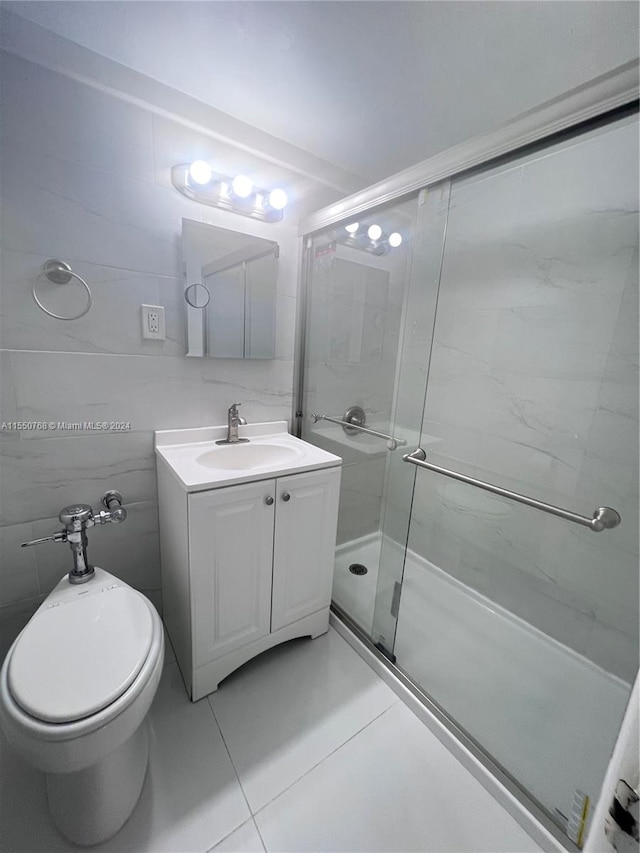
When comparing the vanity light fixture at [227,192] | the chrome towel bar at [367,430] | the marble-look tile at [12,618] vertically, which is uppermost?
the vanity light fixture at [227,192]

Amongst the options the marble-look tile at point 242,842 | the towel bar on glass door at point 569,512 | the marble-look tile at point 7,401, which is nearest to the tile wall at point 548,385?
the towel bar on glass door at point 569,512

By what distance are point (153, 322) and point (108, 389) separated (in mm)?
299

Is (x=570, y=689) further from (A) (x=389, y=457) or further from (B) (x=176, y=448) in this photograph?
(B) (x=176, y=448)

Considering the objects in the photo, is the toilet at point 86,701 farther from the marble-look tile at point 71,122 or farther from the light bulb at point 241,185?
the light bulb at point 241,185

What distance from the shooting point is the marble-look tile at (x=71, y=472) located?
1157 mm

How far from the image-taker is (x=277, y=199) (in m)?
1.42

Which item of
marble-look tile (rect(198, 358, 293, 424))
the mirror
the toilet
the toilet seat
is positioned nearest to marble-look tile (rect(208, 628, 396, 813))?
the toilet

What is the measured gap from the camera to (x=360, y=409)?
1.70m

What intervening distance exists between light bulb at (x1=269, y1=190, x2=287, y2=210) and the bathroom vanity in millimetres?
986

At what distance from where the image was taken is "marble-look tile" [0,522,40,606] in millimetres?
1177

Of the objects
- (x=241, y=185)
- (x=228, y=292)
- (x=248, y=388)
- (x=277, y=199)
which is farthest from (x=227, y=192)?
(x=248, y=388)

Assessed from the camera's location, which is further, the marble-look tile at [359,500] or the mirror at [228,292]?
the marble-look tile at [359,500]

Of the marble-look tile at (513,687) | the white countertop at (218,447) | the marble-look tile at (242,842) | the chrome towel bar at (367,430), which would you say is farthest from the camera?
the chrome towel bar at (367,430)

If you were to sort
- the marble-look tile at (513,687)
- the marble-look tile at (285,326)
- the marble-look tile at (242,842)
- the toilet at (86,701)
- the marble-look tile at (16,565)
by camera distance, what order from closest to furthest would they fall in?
1. the toilet at (86,701)
2. the marble-look tile at (242,842)
3. the marble-look tile at (513,687)
4. the marble-look tile at (16,565)
5. the marble-look tile at (285,326)
